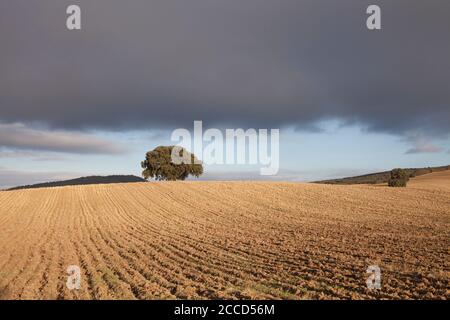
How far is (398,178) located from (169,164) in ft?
142

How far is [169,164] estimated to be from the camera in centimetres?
7838

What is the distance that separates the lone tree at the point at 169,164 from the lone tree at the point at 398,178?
36944mm

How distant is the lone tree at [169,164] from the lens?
7769 centimetres

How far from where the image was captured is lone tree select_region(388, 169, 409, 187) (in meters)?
64.6
